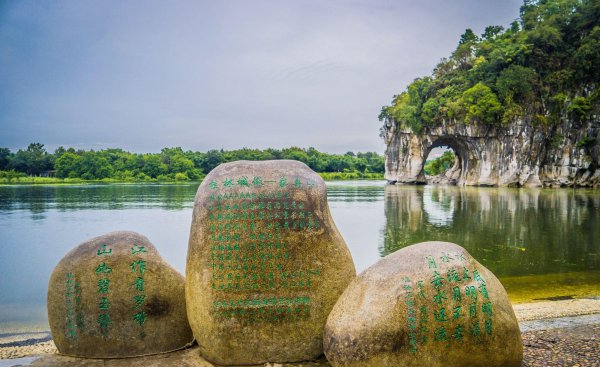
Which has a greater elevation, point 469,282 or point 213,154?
point 213,154

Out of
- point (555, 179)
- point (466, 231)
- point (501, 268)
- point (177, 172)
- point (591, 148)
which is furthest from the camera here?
point (177, 172)

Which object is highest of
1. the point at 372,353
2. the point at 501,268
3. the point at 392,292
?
the point at 392,292

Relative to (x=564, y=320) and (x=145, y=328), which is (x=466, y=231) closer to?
(x=564, y=320)

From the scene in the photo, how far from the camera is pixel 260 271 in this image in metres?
4.05

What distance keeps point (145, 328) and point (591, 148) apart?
146ft

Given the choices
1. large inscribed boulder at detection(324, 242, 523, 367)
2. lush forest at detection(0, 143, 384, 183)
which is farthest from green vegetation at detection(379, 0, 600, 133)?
large inscribed boulder at detection(324, 242, 523, 367)

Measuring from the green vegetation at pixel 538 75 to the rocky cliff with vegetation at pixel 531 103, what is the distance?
0.08 meters

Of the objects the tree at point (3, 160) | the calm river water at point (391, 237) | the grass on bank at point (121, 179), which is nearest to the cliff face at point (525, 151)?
the grass on bank at point (121, 179)

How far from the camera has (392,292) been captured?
143 inches

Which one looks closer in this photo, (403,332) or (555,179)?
(403,332)

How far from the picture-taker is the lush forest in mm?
66000

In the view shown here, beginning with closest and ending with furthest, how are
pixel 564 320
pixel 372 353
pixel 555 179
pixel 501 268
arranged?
pixel 372 353 → pixel 564 320 → pixel 501 268 → pixel 555 179

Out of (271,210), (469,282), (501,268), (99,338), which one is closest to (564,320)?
(469,282)

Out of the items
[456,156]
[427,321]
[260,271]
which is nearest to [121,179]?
[456,156]
